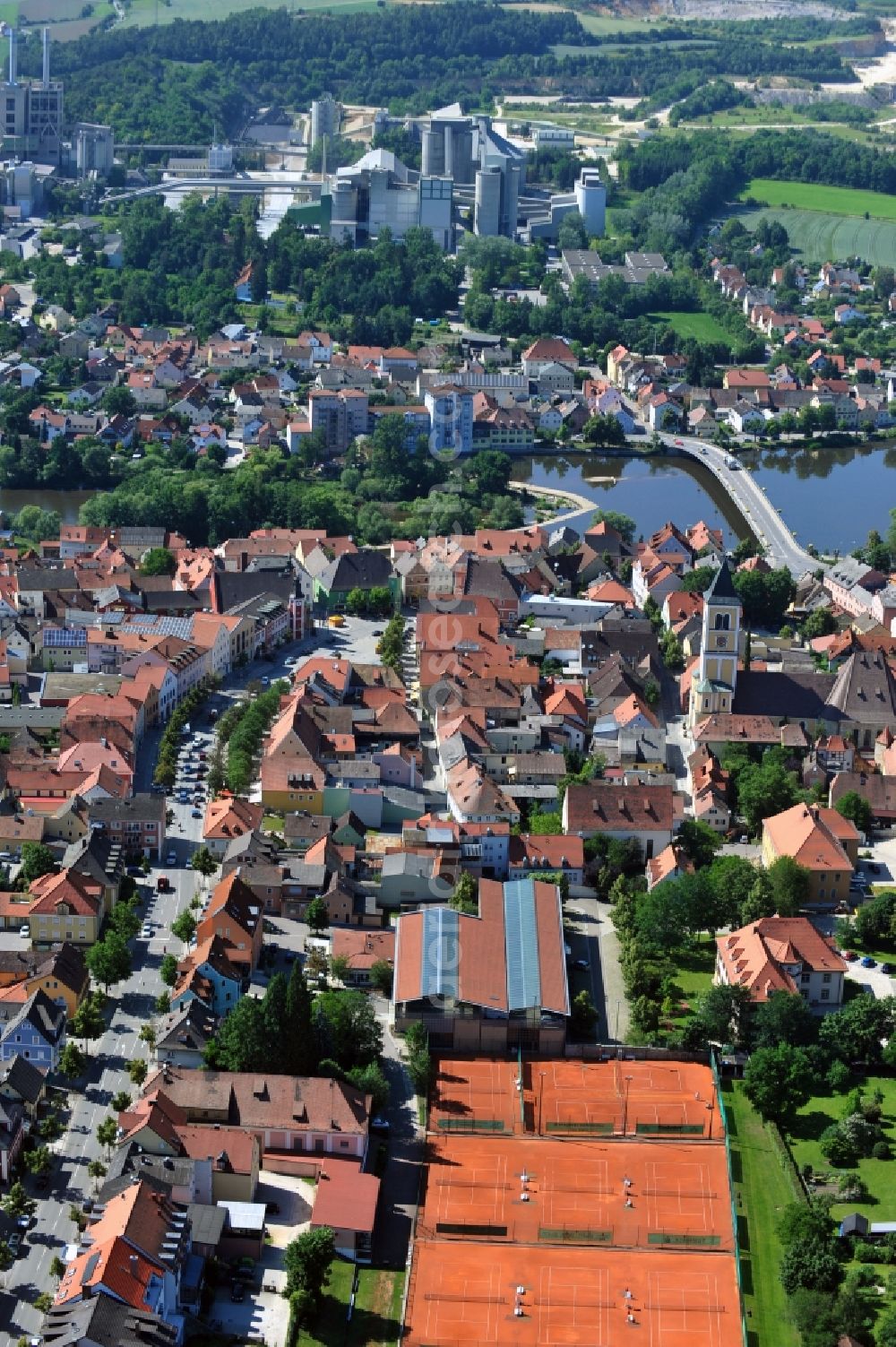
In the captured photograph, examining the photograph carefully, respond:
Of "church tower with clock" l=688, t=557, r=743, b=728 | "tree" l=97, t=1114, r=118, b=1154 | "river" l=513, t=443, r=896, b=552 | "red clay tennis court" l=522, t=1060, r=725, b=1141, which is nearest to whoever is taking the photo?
"tree" l=97, t=1114, r=118, b=1154

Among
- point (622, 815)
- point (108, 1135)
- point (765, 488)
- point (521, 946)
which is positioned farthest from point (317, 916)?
point (765, 488)

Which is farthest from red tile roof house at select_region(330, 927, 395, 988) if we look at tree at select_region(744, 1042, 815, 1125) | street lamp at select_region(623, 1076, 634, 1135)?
tree at select_region(744, 1042, 815, 1125)

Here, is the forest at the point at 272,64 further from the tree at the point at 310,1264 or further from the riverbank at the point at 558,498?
the tree at the point at 310,1264

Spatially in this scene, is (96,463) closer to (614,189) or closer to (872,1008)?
(872,1008)

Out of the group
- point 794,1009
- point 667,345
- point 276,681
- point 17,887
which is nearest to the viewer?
point 794,1009

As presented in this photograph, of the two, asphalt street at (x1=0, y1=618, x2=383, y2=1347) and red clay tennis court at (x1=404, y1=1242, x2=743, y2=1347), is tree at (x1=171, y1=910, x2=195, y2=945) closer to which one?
asphalt street at (x1=0, y1=618, x2=383, y2=1347)

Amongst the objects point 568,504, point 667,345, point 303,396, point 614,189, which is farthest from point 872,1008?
point 614,189

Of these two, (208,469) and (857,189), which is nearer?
(208,469)
